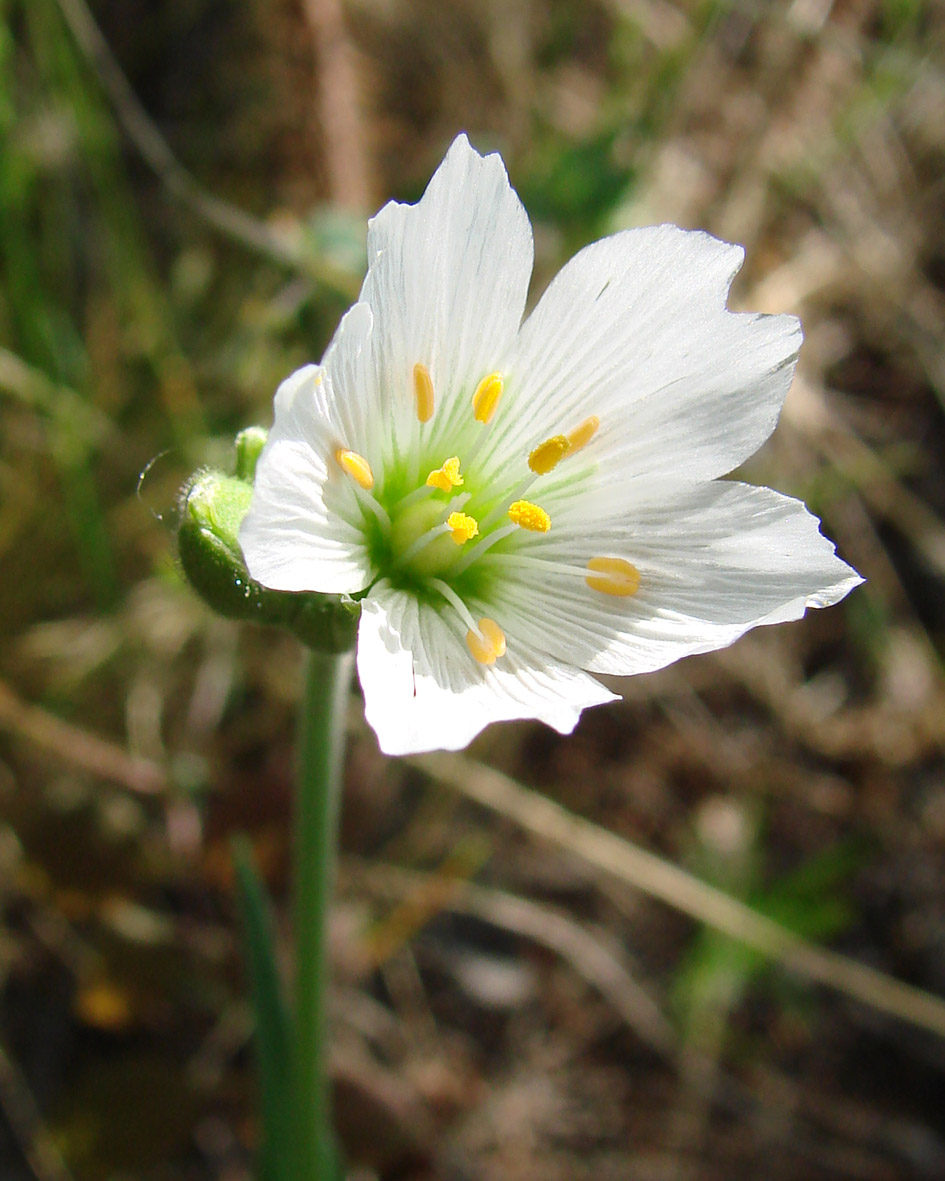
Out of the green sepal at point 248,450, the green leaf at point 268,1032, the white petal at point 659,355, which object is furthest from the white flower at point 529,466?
the green leaf at point 268,1032

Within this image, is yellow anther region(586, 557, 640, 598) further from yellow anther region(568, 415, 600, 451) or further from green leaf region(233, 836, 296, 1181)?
green leaf region(233, 836, 296, 1181)

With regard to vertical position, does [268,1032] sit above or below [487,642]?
below

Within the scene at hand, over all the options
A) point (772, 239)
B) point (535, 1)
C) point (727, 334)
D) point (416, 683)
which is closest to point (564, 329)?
point (727, 334)

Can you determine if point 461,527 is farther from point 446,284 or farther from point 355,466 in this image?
point 446,284

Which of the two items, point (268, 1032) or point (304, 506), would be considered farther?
point (268, 1032)

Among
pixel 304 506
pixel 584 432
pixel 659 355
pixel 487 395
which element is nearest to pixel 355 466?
pixel 304 506

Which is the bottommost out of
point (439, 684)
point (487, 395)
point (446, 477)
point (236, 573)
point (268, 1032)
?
point (268, 1032)

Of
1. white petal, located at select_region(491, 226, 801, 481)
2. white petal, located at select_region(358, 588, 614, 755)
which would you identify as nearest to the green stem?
white petal, located at select_region(358, 588, 614, 755)
